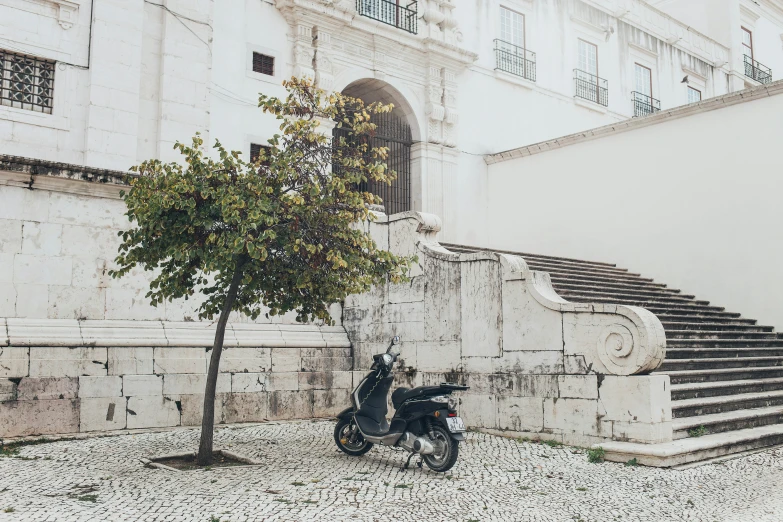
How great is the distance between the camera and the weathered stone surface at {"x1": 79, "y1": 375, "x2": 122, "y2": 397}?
8.08 meters

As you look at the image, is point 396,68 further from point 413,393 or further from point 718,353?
point 413,393

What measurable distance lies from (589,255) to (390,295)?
Answer: 6.38 metres

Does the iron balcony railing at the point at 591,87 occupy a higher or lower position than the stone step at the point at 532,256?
higher

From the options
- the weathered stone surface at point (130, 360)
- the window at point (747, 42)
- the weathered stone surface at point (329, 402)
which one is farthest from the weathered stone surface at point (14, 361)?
the window at point (747, 42)

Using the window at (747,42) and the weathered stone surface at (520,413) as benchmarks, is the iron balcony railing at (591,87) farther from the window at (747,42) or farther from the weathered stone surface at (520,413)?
the weathered stone surface at (520,413)

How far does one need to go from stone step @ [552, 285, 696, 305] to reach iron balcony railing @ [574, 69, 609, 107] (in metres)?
9.21

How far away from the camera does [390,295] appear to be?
1004 cm

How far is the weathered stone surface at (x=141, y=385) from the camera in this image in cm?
838

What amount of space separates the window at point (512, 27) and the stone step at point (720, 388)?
39.7 feet

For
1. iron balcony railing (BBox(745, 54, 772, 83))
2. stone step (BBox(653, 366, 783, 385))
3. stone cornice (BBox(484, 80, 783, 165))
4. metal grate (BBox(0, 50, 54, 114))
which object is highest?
iron balcony railing (BBox(745, 54, 772, 83))

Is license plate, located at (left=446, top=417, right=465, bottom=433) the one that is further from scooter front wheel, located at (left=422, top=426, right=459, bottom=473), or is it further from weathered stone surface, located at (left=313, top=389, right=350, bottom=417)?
weathered stone surface, located at (left=313, top=389, right=350, bottom=417)

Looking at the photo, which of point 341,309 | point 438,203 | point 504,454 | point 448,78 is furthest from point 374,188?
point 504,454

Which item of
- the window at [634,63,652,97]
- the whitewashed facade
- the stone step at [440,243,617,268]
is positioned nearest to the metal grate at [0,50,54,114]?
the whitewashed facade

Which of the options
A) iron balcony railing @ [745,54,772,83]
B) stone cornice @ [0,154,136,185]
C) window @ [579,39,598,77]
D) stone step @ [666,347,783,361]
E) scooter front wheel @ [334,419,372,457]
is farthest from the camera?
iron balcony railing @ [745,54,772,83]
